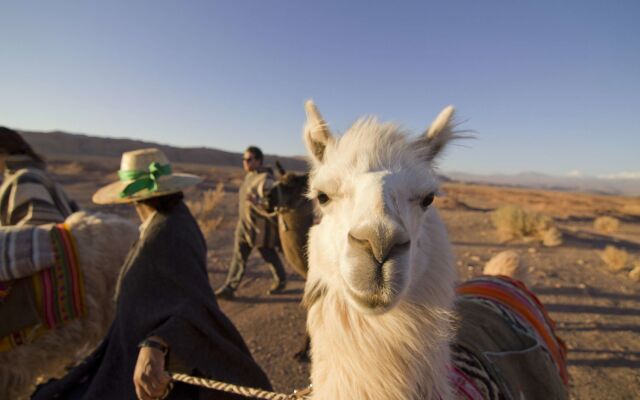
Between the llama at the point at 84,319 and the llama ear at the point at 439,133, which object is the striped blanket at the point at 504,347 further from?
the llama at the point at 84,319

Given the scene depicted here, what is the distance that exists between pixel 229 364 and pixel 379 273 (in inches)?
54.6

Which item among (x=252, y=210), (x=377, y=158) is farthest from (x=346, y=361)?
(x=252, y=210)

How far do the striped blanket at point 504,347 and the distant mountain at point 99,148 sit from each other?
154 feet

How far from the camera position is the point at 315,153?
1723mm

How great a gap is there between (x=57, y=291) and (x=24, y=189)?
81 cm

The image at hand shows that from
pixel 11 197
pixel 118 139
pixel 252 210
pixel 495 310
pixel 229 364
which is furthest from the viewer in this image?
pixel 118 139

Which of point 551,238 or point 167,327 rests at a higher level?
point 167,327

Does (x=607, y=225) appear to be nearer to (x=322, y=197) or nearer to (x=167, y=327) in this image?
(x=322, y=197)

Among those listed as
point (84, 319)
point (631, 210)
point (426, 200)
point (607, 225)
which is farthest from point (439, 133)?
point (631, 210)

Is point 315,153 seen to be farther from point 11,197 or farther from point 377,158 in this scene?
point 11,197

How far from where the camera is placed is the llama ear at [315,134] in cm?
163

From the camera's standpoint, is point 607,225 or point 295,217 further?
point 607,225

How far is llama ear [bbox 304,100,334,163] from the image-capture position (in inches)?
64.3

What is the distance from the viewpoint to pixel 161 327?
174 centimetres
